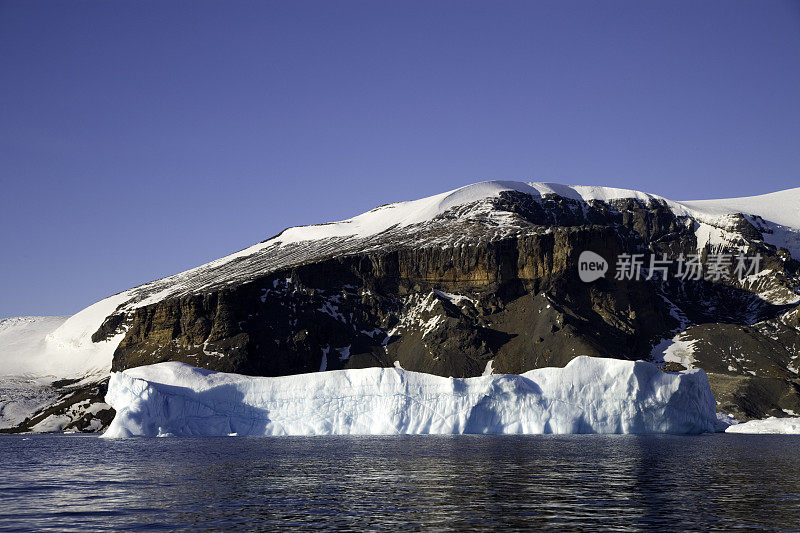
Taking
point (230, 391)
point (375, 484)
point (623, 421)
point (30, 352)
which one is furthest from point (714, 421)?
point (30, 352)

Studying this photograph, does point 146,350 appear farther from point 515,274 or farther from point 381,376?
point 381,376

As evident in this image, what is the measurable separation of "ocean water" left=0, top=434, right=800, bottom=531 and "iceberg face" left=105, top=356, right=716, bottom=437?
14.9 meters

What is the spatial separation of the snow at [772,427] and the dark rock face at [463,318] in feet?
56.6

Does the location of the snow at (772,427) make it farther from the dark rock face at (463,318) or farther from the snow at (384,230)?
the snow at (384,230)

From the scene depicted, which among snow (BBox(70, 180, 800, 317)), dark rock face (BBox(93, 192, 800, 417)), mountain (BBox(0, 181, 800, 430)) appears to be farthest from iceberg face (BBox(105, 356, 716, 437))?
snow (BBox(70, 180, 800, 317))

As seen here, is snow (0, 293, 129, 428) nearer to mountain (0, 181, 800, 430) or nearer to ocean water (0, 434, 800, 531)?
mountain (0, 181, 800, 430)

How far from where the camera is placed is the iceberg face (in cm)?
6856

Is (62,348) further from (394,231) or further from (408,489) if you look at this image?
(408,489)

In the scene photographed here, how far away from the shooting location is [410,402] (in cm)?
6931

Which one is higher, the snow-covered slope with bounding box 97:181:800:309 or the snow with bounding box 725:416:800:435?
the snow-covered slope with bounding box 97:181:800:309

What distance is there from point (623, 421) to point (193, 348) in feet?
240

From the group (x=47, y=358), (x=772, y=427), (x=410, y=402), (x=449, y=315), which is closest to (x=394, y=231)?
(x=449, y=315)

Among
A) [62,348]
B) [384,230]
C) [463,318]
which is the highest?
[384,230]

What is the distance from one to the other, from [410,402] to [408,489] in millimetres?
37924
